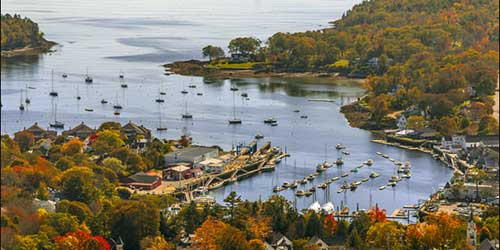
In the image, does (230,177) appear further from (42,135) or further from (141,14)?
(141,14)

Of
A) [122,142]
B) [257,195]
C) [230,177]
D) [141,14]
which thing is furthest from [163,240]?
[141,14]

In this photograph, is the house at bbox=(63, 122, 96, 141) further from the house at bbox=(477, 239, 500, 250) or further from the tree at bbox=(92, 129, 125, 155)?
the house at bbox=(477, 239, 500, 250)

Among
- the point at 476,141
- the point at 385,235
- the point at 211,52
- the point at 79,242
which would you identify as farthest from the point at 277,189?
the point at 211,52

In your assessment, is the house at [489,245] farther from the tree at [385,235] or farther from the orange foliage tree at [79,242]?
the orange foliage tree at [79,242]

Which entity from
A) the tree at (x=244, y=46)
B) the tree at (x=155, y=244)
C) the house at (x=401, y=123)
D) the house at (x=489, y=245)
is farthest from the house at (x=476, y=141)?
the tree at (x=244, y=46)

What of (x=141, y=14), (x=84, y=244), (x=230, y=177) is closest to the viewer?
(x=84, y=244)

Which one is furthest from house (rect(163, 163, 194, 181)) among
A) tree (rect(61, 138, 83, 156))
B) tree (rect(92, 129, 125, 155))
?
tree (rect(61, 138, 83, 156))
